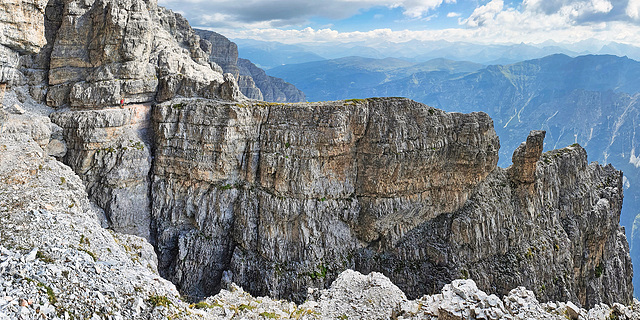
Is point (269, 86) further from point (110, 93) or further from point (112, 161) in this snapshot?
point (112, 161)

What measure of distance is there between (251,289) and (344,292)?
1694cm

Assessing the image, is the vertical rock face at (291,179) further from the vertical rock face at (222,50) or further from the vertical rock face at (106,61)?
the vertical rock face at (222,50)

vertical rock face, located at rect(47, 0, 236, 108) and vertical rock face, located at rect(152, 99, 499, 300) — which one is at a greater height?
vertical rock face, located at rect(47, 0, 236, 108)

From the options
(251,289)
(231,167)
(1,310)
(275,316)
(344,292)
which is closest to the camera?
(1,310)

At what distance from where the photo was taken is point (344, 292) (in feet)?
78.5

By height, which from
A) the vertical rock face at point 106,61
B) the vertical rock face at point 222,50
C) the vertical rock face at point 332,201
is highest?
the vertical rock face at point 222,50

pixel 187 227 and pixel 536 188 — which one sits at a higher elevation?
pixel 536 188

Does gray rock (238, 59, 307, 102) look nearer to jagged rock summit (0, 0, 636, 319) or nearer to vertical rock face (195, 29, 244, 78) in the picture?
vertical rock face (195, 29, 244, 78)

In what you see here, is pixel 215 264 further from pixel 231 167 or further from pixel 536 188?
pixel 536 188

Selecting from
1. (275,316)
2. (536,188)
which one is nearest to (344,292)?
(275,316)

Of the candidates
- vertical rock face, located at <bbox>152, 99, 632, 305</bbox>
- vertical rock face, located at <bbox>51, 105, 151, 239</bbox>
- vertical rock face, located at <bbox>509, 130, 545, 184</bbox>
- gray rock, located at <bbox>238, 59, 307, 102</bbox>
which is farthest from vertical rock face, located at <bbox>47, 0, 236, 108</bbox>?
gray rock, located at <bbox>238, 59, 307, 102</bbox>

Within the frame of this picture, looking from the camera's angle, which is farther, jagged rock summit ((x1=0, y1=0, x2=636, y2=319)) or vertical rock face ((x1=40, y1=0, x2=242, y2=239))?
jagged rock summit ((x1=0, y1=0, x2=636, y2=319))

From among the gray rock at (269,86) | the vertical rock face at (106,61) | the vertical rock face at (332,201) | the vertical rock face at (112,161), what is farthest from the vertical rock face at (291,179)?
the gray rock at (269,86)

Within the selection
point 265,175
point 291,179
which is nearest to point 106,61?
point 265,175
